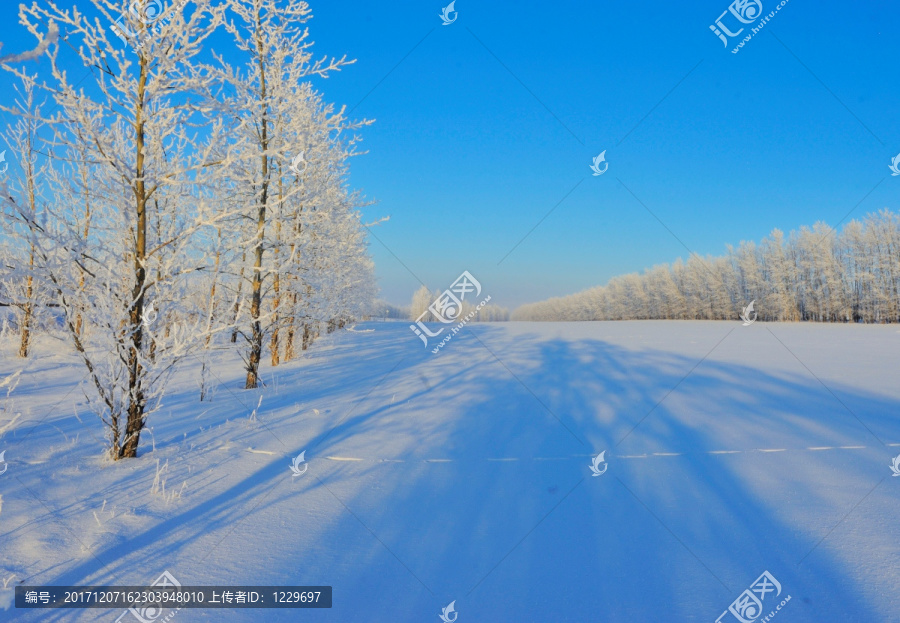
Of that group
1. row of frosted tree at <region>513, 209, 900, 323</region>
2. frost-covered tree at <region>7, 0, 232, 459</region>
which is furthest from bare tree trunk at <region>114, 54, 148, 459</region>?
row of frosted tree at <region>513, 209, 900, 323</region>

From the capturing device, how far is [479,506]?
11.6 ft

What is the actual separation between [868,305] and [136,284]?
187 feet

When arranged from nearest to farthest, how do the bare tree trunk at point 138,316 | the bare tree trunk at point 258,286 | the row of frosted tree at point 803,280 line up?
1. the bare tree trunk at point 138,316
2. the bare tree trunk at point 258,286
3. the row of frosted tree at point 803,280

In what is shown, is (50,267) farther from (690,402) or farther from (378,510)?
(690,402)

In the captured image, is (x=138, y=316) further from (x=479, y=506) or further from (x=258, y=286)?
(x=258, y=286)

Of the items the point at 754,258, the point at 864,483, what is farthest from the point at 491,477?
the point at 754,258

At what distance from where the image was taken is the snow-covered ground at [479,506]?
2496mm

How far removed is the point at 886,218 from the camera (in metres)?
39.1

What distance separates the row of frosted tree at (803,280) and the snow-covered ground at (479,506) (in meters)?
45.9

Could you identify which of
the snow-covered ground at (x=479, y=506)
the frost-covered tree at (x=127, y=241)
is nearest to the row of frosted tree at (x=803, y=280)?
the snow-covered ground at (x=479, y=506)

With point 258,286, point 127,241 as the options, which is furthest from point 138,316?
point 258,286

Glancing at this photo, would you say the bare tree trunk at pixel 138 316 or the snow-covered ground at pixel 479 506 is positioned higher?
the bare tree trunk at pixel 138 316

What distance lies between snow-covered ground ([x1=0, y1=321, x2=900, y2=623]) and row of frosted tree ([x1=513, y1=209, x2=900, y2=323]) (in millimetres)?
45932

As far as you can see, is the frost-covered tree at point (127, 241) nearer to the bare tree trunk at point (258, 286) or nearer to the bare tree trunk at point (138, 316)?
the bare tree trunk at point (138, 316)
